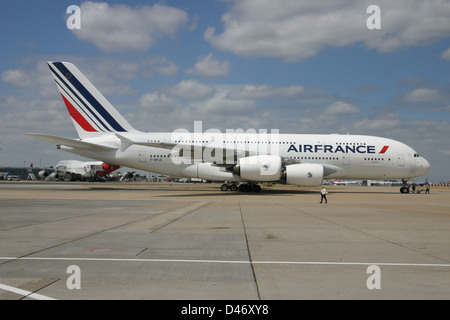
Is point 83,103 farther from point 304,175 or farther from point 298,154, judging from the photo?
point 304,175

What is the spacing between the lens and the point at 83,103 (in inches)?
1259

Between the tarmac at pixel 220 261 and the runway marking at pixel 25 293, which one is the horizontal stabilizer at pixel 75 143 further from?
the runway marking at pixel 25 293

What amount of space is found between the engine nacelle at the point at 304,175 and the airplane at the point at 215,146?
2.05m

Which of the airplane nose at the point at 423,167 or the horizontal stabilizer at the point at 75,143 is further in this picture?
the airplane nose at the point at 423,167

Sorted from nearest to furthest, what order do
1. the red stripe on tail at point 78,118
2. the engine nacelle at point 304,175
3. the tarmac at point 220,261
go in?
the tarmac at point 220,261 → the engine nacelle at point 304,175 → the red stripe on tail at point 78,118

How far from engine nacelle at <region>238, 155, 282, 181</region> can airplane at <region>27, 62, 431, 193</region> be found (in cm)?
254

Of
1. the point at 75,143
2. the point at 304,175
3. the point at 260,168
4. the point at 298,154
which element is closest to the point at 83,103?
the point at 75,143

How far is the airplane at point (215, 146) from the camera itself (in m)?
30.7

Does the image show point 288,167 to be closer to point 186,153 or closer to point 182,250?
point 186,153

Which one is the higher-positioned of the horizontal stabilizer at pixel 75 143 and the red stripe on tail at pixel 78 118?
the red stripe on tail at pixel 78 118

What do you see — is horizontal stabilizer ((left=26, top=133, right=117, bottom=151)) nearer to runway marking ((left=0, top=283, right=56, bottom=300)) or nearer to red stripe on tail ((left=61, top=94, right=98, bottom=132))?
red stripe on tail ((left=61, top=94, right=98, bottom=132))

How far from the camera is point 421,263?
6352 millimetres

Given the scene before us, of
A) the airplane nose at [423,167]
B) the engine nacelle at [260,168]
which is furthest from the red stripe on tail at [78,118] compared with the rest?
the airplane nose at [423,167]
